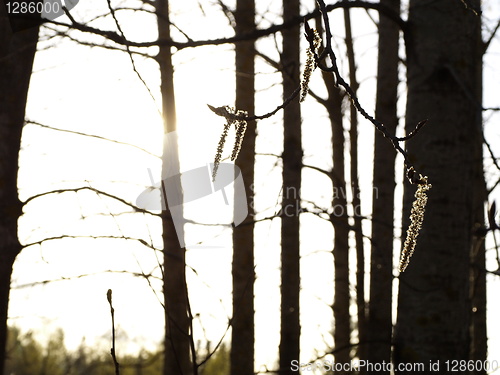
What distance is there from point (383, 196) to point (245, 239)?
1.20 m

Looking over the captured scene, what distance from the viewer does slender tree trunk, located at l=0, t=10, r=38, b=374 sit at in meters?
3.32

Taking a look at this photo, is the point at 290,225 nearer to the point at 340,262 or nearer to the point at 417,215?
the point at 340,262

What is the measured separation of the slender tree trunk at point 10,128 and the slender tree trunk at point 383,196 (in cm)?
263

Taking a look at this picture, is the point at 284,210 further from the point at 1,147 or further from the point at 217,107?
the point at 217,107

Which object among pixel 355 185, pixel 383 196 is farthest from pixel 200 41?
pixel 355 185

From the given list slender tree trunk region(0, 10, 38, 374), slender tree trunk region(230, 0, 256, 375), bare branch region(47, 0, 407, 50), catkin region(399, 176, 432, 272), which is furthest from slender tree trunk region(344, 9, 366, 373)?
catkin region(399, 176, 432, 272)

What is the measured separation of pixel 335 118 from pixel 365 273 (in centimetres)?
181

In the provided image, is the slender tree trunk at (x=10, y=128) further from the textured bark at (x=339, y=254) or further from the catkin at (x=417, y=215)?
the textured bark at (x=339, y=254)

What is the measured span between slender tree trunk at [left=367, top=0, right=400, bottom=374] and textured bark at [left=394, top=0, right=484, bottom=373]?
6.11 feet

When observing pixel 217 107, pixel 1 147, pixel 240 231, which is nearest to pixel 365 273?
pixel 240 231

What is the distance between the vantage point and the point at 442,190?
2.88 m

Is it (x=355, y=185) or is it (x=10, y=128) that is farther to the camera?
(x=355, y=185)

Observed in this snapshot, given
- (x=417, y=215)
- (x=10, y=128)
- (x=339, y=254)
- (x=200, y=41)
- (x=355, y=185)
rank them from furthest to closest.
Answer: (x=339, y=254), (x=355, y=185), (x=10, y=128), (x=200, y=41), (x=417, y=215)

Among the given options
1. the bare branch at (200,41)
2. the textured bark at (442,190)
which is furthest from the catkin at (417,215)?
the textured bark at (442,190)
